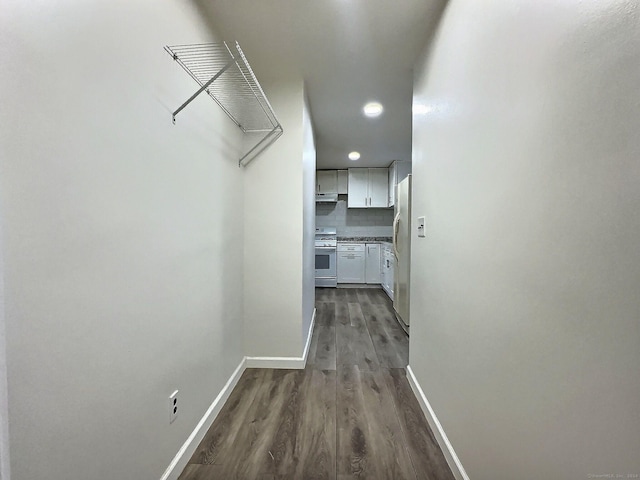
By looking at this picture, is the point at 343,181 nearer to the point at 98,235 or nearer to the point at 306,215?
the point at 306,215

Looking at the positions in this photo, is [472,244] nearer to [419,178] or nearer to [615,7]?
[615,7]

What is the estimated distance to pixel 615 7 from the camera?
0.50m

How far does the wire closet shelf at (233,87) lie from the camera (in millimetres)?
1163

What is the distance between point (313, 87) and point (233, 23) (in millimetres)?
817

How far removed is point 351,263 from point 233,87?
168 inches

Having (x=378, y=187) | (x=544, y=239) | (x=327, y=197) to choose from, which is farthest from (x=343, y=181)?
(x=544, y=239)

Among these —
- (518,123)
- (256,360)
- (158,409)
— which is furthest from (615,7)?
(256,360)

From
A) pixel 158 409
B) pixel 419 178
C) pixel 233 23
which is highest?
pixel 233 23

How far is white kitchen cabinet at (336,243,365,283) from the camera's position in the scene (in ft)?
17.7

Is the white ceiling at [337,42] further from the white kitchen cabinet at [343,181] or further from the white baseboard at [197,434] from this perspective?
the white kitchen cabinet at [343,181]

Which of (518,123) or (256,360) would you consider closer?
(518,123)

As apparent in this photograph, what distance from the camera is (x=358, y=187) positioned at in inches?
210

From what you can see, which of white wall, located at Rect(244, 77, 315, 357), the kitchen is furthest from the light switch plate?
the kitchen

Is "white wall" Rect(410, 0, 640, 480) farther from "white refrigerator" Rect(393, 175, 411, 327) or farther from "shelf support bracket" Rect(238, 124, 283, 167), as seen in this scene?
"white refrigerator" Rect(393, 175, 411, 327)
